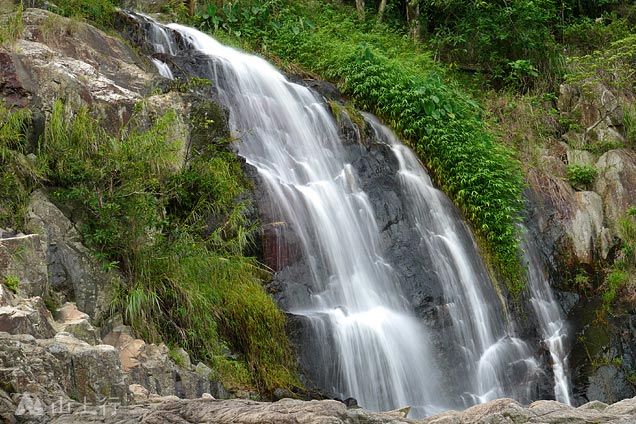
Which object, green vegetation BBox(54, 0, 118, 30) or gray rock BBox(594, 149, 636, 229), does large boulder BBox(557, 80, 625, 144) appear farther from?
green vegetation BBox(54, 0, 118, 30)

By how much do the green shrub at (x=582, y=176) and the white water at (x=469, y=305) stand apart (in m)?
3.32

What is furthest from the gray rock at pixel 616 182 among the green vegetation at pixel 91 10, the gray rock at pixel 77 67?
the green vegetation at pixel 91 10

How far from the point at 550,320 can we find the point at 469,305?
2.00 metres

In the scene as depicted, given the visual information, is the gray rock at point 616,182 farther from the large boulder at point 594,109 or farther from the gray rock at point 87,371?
the gray rock at point 87,371

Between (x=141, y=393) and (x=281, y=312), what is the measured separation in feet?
8.66

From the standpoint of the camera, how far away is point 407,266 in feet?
31.7

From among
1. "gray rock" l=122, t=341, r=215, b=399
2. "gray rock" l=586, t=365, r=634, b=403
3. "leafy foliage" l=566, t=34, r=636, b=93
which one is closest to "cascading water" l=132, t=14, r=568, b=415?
"gray rock" l=586, t=365, r=634, b=403

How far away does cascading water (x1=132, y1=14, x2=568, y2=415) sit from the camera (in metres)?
8.01

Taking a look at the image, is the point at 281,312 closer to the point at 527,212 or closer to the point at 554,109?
the point at 527,212

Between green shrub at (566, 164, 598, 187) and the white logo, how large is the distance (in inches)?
455

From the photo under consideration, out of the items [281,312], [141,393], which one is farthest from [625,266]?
[141,393]

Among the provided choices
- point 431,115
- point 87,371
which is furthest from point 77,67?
point 431,115

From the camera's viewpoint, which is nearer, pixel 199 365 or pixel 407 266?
pixel 199 365

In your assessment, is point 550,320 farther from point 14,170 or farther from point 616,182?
point 14,170
